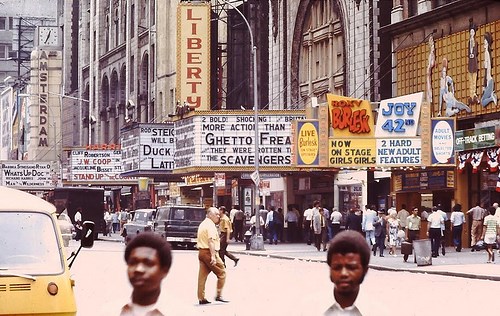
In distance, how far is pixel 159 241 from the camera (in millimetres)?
5379

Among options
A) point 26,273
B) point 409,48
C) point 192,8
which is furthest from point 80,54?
point 26,273

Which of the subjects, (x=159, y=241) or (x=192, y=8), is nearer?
(x=159, y=241)

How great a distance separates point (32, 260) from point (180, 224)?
42.5 m

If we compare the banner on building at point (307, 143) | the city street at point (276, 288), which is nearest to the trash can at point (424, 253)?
the city street at point (276, 288)

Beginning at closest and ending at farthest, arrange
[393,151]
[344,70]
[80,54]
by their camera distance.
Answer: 1. [393,151]
2. [344,70]
3. [80,54]

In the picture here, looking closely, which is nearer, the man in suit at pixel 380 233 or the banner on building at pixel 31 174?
the man in suit at pixel 380 233

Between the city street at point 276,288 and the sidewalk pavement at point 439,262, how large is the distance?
506mm

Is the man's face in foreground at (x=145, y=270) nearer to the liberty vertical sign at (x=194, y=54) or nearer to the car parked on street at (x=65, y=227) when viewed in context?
the car parked on street at (x=65, y=227)

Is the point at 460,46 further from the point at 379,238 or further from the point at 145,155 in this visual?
the point at 145,155

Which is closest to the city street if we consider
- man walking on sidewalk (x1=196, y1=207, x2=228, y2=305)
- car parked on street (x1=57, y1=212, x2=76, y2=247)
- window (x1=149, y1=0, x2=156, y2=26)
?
man walking on sidewalk (x1=196, y1=207, x2=228, y2=305)

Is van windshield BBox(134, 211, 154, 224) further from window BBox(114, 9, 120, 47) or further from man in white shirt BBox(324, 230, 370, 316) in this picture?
man in white shirt BBox(324, 230, 370, 316)

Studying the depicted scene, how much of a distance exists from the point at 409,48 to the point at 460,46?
5.03m

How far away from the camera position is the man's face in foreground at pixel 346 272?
16.9ft

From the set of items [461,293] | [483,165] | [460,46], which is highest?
[460,46]
